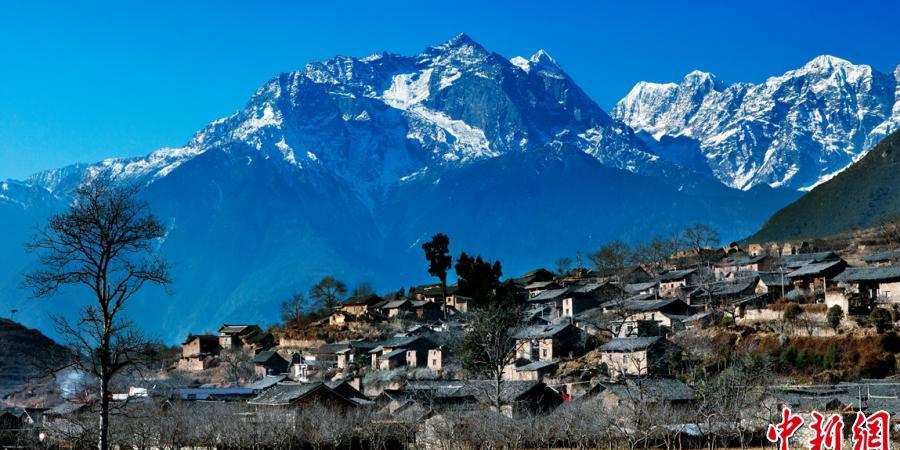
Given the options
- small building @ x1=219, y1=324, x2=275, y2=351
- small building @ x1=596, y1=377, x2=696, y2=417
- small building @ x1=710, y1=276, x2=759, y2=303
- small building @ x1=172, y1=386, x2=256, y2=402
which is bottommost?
small building @ x1=596, y1=377, x2=696, y2=417

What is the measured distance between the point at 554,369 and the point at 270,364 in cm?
3568

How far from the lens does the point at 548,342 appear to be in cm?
9088

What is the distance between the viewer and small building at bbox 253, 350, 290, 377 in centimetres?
10869

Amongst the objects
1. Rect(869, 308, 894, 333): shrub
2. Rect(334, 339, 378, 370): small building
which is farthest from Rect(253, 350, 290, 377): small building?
Rect(869, 308, 894, 333): shrub

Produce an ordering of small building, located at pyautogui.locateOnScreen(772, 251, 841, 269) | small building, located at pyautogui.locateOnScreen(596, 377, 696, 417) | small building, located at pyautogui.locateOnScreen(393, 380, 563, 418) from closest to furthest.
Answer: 1. small building, located at pyautogui.locateOnScreen(596, 377, 696, 417)
2. small building, located at pyautogui.locateOnScreen(393, 380, 563, 418)
3. small building, located at pyautogui.locateOnScreen(772, 251, 841, 269)

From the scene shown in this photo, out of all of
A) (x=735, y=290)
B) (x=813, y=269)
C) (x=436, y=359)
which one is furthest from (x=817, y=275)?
(x=436, y=359)

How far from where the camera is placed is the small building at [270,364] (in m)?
109

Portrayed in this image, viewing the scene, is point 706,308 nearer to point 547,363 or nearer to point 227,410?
point 547,363

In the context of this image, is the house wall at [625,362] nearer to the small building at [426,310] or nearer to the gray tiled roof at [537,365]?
the gray tiled roof at [537,365]

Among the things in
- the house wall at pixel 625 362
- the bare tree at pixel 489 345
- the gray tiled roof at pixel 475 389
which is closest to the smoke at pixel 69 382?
the bare tree at pixel 489 345

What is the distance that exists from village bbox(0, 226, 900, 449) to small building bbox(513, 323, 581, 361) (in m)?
0.17

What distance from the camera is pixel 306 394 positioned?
227ft

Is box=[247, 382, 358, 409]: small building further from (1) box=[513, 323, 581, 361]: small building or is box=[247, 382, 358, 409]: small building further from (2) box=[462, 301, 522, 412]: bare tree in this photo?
(1) box=[513, 323, 581, 361]: small building

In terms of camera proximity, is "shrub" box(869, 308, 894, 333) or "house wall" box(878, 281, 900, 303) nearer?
"shrub" box(869, 308, 894, 333)
